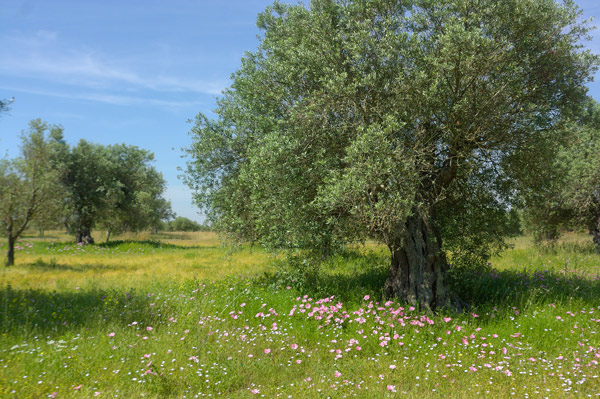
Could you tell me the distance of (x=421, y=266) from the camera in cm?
1009

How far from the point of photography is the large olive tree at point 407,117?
27.9ft

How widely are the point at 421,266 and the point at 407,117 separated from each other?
4.10 meters

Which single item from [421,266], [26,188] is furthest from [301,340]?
[26,188]

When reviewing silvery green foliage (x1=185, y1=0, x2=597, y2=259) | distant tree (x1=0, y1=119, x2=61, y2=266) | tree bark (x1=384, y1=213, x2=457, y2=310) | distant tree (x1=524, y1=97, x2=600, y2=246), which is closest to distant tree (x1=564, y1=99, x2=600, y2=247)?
distant tree (x1=524, y1=97, x2=600, y2=246)

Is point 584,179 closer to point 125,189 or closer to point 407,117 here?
point 407,117

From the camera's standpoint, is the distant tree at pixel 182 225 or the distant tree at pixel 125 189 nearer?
the distant tree at pixel 125 189

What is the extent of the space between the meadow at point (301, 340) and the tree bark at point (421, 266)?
0.70 meters

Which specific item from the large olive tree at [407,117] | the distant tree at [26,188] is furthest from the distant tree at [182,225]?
the large olive tree at [407,117]

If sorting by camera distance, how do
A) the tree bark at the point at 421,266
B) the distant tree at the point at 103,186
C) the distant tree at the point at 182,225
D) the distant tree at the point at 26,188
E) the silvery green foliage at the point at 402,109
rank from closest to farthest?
the silvery green foliage at the point at 402,109
the tree bark at the point at 421,266
the distant tree at the point at 26,188
the distant tree at the point at 103,186
the distant tree at the point at 182,225

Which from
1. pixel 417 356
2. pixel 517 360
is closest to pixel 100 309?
pixel 417 356

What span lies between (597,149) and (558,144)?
1671cm

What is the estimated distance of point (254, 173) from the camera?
9.63 meters

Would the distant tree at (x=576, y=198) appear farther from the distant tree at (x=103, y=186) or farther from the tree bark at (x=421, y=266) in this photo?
the distant tree at (x=103, y=186)

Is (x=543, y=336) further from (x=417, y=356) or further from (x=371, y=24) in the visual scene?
(x=371, y=24)
